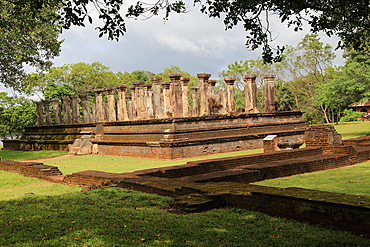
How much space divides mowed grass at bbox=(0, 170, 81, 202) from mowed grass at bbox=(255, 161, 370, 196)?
433 centimetres

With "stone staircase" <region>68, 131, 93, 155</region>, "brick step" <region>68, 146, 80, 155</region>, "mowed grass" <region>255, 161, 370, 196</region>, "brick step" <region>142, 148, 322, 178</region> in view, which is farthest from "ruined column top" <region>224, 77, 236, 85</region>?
"mowed grass" <region>255, 161, 370, 196</region>

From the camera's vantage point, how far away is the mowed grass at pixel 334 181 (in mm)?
6902

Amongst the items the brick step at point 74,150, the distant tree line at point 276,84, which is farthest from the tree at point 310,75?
the brick step at point 74,150

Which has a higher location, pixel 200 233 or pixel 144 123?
pixel 144 123

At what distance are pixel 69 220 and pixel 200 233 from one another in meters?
1.79

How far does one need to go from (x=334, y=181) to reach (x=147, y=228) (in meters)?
5.12

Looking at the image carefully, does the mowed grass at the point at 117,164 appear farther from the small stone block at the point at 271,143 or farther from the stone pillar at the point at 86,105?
the stone pillar at the point at 86,105

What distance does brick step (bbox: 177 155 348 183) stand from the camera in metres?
8.05

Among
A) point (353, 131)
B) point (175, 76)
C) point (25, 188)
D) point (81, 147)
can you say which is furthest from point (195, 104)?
A: point (25, 188)

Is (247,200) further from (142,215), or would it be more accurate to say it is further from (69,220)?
(69,220)

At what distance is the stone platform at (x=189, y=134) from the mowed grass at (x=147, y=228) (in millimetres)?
9294

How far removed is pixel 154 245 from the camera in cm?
370

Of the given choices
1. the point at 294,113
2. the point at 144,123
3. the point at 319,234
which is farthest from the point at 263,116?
the point at 319,234

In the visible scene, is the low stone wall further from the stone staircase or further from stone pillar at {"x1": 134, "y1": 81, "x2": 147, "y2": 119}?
stone pillar at {"x1": 134, "y1": 81, "x2": 147, "y2": 119}
